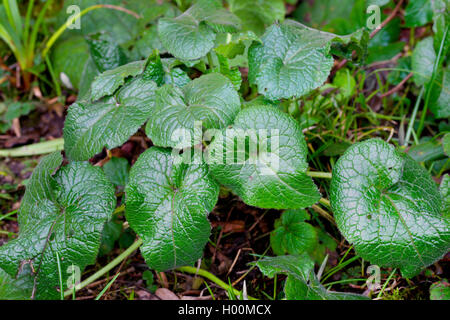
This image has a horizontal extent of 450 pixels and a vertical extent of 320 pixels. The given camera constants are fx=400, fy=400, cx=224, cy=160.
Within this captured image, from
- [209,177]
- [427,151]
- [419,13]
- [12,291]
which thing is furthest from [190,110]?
[419,13]

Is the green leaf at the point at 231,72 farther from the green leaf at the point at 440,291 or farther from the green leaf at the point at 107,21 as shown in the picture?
the green leaf at the point at 440,291

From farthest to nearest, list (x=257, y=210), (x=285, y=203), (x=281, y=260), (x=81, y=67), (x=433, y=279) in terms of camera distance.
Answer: (x=81, y=67)
(x=257, y=210)
(x=433, y=279)
(x=281, y=260)
(x=285, y=203)

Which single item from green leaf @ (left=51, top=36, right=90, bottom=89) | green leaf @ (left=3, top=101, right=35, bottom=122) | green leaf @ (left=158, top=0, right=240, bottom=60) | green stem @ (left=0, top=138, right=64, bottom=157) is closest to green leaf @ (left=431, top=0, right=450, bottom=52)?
green leaf @ (left=158, top=0, right=240, bottom=60)

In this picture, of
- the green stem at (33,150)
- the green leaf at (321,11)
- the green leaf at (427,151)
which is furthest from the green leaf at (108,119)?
the green leaf at (321,11)

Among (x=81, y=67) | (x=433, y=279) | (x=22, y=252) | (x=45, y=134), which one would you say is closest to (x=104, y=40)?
(x=81, y=67)

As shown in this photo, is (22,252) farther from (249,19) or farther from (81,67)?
(249,19)
